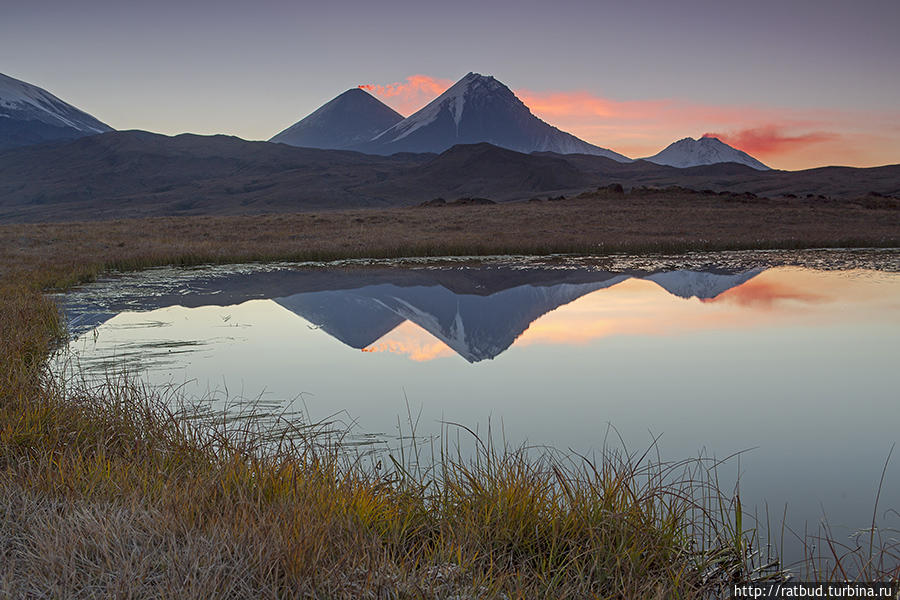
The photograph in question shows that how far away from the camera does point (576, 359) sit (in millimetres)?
11047

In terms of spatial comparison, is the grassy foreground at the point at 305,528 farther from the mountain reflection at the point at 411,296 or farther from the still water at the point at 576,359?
the mountain reflection at the point at 411,296

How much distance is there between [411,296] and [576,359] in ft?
28.4

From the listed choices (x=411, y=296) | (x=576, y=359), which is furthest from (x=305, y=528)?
(x=411, y=296)

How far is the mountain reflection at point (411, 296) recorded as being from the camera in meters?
13.4

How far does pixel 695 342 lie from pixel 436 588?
33.6ft

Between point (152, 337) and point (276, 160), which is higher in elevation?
point (276, 160)

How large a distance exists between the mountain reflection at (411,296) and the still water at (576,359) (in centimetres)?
11

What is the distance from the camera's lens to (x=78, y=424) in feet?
18.3

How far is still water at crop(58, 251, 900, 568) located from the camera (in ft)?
22.0

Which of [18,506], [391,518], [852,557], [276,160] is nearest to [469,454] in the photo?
[391,518]

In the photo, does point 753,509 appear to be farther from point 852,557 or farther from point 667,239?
point 667,239

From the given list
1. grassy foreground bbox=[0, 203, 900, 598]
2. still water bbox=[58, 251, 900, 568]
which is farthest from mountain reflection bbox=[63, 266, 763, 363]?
grassy foreground bbox=[0, 203, 900, 598]

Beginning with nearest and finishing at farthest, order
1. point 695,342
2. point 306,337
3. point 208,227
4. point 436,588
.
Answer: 1. point 436,588
2. point 695,342
3. point 306,337
4. point 208,227

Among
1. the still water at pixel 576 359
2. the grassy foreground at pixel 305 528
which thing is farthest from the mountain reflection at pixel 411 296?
the grassy foreground at pixel 305 528
